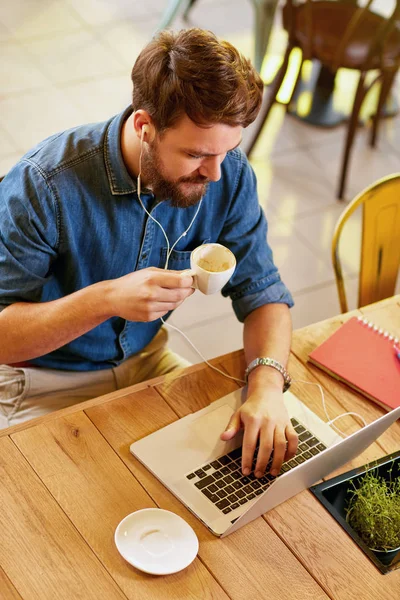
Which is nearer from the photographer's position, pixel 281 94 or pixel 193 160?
pixel 193 160

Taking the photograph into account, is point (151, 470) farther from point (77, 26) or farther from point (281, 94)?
point (77, 26)

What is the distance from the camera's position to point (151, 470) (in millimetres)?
1377

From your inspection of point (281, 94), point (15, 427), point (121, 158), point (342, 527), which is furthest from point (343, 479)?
point (281, 94)

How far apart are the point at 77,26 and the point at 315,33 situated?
1.45m

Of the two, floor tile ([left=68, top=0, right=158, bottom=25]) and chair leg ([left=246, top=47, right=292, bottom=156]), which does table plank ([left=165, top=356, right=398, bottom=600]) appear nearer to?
chair leg ([left=246, top=47, right=292, bottom=156])

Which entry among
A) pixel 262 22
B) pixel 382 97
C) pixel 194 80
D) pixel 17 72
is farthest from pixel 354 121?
pixel 194 80

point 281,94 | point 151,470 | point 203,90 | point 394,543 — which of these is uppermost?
point 203,90

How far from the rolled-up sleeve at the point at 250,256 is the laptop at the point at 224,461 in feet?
0.90

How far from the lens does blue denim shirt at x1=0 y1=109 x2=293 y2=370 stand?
146 cm

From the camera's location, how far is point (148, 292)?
1.34 metres

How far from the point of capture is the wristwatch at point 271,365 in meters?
1.57

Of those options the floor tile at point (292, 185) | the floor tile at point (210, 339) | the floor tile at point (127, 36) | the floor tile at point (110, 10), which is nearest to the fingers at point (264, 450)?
the floor tile at point (210, 339)

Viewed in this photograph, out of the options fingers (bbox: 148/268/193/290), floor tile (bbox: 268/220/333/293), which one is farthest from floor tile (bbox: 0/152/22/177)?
fingers (bbox: 148/268/193/290)

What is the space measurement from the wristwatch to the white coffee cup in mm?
240
